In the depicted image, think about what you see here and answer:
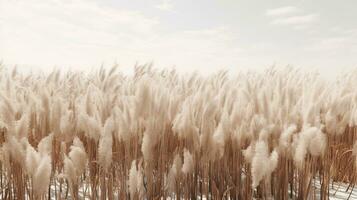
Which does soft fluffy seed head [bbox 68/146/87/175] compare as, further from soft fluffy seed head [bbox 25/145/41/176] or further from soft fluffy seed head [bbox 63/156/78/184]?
soft fluffy seed head [bbox 25/145/41/176]

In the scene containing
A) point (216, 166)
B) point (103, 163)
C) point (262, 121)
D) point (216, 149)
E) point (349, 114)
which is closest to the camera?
point (103, 163)

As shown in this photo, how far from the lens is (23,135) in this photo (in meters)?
1.88

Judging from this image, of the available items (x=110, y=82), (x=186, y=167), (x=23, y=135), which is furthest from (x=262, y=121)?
(x=110, y=82)

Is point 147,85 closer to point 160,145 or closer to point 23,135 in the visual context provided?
point 160,145

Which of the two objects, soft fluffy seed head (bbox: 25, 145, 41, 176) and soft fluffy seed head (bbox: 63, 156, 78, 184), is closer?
soft fluffy seed head (bbox: 25, 145, 41, 176)

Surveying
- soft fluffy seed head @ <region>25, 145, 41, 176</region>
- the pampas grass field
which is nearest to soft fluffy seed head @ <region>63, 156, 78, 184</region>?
the pampas grass field

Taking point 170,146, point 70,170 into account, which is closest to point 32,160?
point 70,170

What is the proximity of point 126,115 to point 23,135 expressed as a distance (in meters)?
0.51

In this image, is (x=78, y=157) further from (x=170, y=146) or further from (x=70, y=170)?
(x=170, y=146)

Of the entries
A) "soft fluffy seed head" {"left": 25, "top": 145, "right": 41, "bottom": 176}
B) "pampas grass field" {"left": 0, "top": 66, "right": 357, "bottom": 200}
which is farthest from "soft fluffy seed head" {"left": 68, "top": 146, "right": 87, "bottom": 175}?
"soft fluffy seed head" {"left": 25, "top": 145, "right": 41, "bottom": 176}

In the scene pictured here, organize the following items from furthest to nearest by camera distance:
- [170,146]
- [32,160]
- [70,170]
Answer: [170,146] < [70,170] < [32,160]

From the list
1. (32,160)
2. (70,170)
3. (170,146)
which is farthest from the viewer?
(170,146)

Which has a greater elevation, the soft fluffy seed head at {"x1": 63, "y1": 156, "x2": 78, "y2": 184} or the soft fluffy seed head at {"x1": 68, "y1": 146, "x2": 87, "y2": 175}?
the soft fluffy seed head at {"x1": 68, "y1": 146, "x2": 87, "y2": 175}

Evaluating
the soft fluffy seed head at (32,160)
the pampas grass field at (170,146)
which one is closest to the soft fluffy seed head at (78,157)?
the pampas grass field at (170,146)
